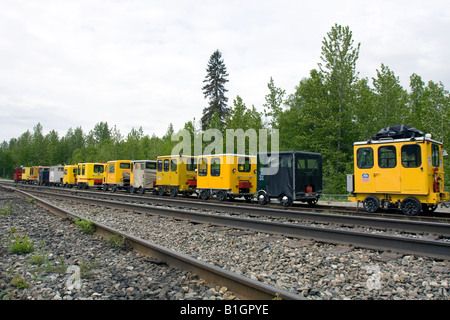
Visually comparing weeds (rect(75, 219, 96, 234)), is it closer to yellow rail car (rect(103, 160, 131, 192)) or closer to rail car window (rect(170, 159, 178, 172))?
rail car window (rect(170, 159, 178, 172))

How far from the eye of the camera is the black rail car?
14.1 meters

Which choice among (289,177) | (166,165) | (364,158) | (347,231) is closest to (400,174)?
(364,158)

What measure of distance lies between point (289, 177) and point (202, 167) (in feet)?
19.2

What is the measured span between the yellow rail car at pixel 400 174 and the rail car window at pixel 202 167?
26.8 feet

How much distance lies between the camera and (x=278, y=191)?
14523 mm

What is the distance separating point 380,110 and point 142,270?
1092 inches

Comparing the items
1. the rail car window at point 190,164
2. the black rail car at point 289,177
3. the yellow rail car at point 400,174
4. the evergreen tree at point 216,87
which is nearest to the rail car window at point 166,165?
the rail car window at point 190,164

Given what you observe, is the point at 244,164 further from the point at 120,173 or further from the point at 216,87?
the point at 216,87

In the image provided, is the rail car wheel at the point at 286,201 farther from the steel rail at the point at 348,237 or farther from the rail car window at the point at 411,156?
the steel rail at the point at 348,237

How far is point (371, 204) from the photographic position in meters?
12.0

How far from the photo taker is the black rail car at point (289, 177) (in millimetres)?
14078

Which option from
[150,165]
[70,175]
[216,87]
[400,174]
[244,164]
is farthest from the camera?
[216,87]

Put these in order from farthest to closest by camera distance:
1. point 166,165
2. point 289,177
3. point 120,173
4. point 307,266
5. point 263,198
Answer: point 120,173
point 166,165
point 263,198
point 289,177
point 307,266

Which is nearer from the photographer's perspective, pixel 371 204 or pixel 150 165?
pixel 371 204
